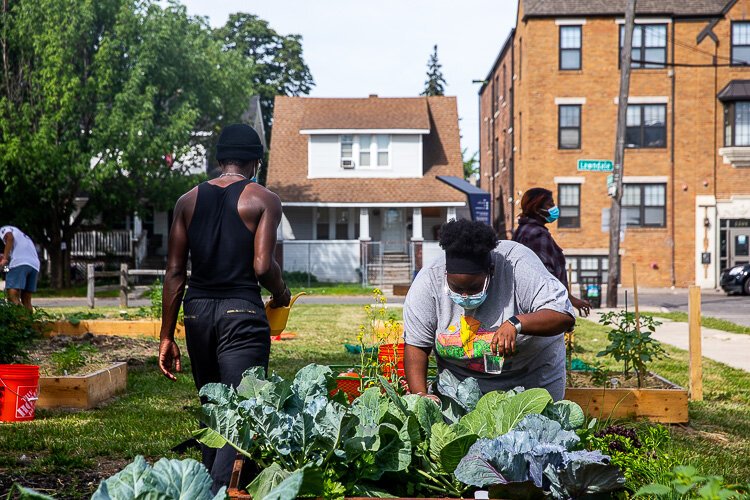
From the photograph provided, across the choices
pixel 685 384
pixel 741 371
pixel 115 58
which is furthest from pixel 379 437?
pixel 115 58

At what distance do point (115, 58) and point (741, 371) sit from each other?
954 inches

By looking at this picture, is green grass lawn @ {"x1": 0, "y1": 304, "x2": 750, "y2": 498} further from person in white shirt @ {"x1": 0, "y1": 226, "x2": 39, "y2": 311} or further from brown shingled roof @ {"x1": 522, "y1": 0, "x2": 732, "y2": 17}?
brown shingled roof @ {"x1": 522, "y1": 0, "x2": 732, "y2": 17}

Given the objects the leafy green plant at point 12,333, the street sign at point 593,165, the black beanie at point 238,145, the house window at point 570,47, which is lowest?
the leafy green plant at point 12,333

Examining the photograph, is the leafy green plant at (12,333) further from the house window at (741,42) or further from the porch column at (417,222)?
the house window at (741,42)

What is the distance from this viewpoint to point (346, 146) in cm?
3825

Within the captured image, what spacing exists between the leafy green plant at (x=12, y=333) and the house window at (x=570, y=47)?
30784mm

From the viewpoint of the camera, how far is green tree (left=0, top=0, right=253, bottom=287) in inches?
1097

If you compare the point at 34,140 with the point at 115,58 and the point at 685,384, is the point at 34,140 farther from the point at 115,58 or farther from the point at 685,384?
the point at 685,384

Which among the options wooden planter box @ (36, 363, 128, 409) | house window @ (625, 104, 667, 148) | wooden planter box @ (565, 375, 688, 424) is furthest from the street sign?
house window @ (625, 104, 667, 148)

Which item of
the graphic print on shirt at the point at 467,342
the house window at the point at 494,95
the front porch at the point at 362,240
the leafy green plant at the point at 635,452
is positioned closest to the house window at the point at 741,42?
the front porch at the point at 362,240

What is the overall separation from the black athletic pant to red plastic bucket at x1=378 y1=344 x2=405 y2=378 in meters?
1.43

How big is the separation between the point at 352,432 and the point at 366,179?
115ft

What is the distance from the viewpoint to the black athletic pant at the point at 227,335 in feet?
13.8

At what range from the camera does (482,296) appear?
4.12 metres
